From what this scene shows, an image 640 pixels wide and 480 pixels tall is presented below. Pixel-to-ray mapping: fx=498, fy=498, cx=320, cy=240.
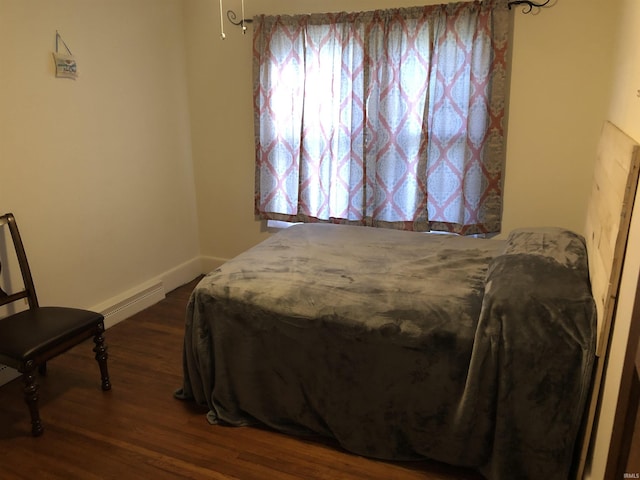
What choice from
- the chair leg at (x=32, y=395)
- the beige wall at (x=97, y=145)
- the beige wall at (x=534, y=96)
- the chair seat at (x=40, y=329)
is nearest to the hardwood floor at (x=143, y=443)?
the chair leg at (x=32, y=395)

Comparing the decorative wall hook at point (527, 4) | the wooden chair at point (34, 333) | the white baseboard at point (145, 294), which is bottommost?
the white baseboard at point (145, 294)

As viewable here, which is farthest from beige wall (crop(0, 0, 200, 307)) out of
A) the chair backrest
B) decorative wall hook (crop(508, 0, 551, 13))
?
decorative wall hook (crop(508, 0, 551, 13))

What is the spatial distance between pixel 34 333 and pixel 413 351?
5.62 ft

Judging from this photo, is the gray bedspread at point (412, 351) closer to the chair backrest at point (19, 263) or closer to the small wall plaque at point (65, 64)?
the chair backrest at point (19, 263)

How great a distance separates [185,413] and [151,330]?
3.32 ft

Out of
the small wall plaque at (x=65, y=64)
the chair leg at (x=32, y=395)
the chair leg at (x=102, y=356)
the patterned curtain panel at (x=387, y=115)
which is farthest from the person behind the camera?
the patterned curtain panel at (x=387, y=115)

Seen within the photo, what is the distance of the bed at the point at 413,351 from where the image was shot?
183 centimetres

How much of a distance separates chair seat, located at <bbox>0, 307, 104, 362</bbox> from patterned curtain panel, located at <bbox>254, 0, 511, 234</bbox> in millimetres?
1762

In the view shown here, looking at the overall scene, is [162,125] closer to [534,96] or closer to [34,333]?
[34,333]

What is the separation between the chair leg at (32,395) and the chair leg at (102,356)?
0.35 metres

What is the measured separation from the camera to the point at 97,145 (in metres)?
3.19

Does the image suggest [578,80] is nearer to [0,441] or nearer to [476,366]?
[476,366]

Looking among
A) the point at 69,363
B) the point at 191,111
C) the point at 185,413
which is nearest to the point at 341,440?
the point at 185,413

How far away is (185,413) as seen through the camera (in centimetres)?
246
